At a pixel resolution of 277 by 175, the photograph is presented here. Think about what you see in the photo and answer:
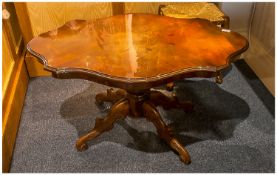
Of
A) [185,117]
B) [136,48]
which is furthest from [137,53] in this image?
[185,117]

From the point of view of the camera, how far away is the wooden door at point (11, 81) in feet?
6.04

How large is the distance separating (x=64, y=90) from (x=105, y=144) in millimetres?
729

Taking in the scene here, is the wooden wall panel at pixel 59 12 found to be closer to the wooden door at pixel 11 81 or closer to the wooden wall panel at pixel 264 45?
the wooden door at pixel 11 81

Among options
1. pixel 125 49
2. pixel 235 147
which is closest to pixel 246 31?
pixel 235 147

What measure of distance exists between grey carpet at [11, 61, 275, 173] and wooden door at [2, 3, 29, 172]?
0.07 m

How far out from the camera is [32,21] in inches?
94.3

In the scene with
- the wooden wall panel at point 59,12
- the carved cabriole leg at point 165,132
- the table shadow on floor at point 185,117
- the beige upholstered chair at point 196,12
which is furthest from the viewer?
the wooden wall panel at point 59,12

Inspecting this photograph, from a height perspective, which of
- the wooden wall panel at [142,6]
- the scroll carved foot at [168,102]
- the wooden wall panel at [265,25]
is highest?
the wooden wall panel at [142,6]

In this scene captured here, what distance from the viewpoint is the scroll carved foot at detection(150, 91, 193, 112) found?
2.09 m

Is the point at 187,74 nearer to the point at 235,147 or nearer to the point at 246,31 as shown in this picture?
the point at 235,147

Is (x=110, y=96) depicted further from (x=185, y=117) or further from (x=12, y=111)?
(x=12, y=111)

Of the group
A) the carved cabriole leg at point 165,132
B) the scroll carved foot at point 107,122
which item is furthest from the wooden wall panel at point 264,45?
the scroll carved foot at point 107,122

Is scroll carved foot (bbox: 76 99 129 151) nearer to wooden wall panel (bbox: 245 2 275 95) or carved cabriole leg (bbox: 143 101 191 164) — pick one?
carved cabriole leg (bbox: 143 101 191 164)

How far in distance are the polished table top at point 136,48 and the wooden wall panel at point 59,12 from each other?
571 millimetres
